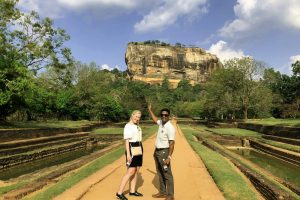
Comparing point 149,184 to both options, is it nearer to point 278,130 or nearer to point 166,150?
point 166,150

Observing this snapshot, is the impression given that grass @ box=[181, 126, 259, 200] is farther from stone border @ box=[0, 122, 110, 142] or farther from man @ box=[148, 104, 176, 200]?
stone border @ box=[0, 122, 110, 142]

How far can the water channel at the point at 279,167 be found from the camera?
1492 cm

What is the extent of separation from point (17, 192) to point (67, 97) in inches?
1840

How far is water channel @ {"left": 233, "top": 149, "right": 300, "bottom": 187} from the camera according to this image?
49.0ft

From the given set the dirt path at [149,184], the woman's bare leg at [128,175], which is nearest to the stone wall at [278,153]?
the dirt path at [149,184]

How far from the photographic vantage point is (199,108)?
95000 millimetres

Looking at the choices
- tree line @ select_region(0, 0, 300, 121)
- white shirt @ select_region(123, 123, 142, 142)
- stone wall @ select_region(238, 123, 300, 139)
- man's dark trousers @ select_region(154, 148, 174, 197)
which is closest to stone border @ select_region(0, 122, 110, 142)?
tree line @ select_region(0, 0, 300, 121)

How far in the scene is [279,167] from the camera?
18.0 m

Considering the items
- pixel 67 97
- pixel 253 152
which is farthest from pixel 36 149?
pixel 67 97

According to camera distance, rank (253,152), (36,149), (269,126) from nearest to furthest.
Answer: (36,149), (253,152), (269,126)

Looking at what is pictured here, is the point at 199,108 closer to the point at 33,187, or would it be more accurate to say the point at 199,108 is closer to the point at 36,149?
the point at 36,149

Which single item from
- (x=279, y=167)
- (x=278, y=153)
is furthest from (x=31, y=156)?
(x=278, y=153)

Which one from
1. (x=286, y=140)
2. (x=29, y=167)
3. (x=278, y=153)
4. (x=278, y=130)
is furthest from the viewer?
(x=278, y=130)

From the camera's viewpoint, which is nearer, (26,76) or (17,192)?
(17,192)
